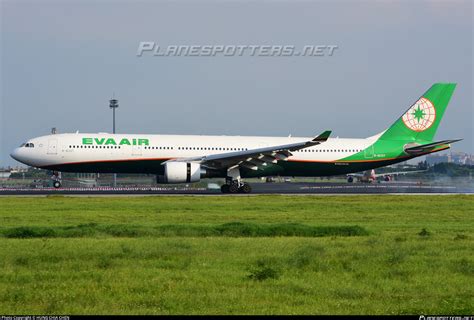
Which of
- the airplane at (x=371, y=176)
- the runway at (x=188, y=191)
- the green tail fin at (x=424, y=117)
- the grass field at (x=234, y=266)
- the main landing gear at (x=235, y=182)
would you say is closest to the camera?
the grass field at (x=234, y=266)

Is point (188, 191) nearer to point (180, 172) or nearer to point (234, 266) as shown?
point (180, 172)

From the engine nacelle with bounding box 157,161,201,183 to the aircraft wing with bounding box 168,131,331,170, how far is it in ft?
4.32

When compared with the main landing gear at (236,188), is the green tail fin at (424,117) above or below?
above

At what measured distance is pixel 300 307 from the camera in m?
11.5

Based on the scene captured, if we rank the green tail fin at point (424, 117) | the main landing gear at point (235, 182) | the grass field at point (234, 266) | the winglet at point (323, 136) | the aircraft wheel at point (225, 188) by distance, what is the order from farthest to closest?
Answer: the green tail fin at point (424, 117) → the aircraft wheel at point (225, 188) → the main landing gear at point (235, 182) → the winglet at point (323, 136) → the grass field at point (234, 266)

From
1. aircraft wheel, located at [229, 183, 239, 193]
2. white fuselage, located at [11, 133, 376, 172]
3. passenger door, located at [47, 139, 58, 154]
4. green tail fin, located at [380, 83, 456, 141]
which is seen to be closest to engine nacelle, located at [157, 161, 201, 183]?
white fuselage, located at [11, 133, 376, 172]

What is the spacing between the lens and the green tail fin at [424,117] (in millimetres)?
52906

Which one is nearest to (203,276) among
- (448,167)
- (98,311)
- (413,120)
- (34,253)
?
(98,311)

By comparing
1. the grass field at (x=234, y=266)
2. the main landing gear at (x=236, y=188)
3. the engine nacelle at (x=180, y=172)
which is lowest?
the grass field at (x=234, y=266)

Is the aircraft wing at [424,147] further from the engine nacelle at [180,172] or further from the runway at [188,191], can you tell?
the engine nacelle at [180,172]

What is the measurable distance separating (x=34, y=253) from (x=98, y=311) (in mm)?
6190

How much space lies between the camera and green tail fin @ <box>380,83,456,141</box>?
5291 cm

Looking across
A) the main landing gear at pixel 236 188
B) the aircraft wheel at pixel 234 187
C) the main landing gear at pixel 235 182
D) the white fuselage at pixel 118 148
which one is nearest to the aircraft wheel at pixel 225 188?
the main landing gear at pixel 236 188

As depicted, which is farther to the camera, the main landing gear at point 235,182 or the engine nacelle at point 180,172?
the main landing gear at point 235,182
